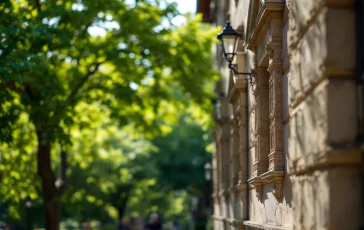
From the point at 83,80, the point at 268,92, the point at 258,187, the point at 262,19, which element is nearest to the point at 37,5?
the point at 83,80

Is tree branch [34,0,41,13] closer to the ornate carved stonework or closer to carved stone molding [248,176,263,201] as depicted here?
the ornate carved stonework

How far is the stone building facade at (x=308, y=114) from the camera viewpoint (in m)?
6.32

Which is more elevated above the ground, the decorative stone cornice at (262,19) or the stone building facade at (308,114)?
the decorative stone cornice at (262,19)

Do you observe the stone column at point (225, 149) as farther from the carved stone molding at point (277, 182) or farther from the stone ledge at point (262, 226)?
the carved stone molding at point (277, 182)

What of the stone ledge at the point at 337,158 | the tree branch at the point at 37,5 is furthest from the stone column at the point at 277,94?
the tree branch at the point at 37,5

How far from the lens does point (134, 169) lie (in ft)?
179

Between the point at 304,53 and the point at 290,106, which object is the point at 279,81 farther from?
the point at 304,53

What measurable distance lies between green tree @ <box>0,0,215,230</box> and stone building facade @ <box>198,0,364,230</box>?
8460 mm

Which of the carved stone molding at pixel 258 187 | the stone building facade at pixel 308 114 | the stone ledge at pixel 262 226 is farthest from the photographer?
the carved stone molding at pixel 258 187

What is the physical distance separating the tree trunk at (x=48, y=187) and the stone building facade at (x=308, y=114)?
12.9 metres

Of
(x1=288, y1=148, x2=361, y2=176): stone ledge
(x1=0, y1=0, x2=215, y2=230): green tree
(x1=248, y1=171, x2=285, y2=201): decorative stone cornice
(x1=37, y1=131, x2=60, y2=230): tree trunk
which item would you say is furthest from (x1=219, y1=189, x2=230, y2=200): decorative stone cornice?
(x1=288, y1=148, x2=361, y2=176): stone ledge

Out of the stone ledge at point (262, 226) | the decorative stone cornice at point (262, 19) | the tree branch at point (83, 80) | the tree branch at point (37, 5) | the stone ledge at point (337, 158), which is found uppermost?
the tree branch at point (37, 5)

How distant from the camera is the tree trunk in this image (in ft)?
78.3

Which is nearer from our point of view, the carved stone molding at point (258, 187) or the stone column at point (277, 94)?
the stone column at point (277, 94)
